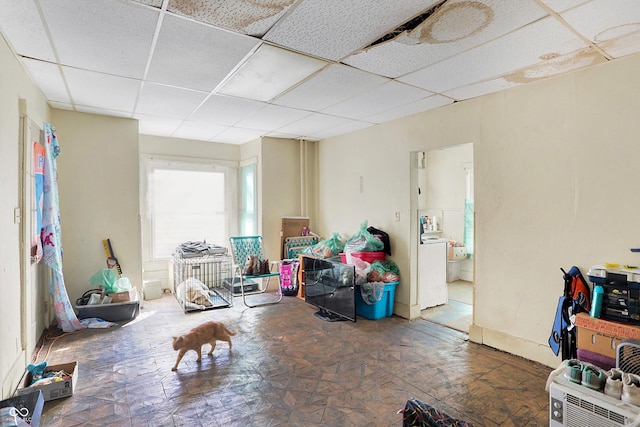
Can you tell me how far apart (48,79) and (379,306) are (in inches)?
161

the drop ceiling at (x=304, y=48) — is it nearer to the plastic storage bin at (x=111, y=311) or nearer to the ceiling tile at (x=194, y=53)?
the ceiling tile at (x=194, y=53)

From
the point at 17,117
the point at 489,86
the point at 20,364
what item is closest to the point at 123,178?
the point at 17,117

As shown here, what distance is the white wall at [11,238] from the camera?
2.20m

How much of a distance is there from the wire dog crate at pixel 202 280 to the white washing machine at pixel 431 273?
2.61 m

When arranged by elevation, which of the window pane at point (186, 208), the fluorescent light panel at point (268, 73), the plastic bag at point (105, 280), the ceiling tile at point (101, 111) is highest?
the ceiling tile at point (101, 111)

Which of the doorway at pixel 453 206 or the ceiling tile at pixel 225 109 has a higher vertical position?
the ceiling tile at pixel 225 109

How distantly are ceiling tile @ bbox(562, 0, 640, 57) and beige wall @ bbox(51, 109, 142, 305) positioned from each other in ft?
15.1

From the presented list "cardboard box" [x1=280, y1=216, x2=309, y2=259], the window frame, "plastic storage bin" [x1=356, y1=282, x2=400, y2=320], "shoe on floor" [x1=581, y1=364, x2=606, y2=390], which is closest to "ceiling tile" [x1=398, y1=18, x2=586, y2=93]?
"shoe on floor" [x1=581, y1=364, x2=606, y2=390]

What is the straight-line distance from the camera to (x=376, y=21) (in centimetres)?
200

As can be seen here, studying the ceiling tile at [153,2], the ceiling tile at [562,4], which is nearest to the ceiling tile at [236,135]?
the ceiling tile at [153,2]

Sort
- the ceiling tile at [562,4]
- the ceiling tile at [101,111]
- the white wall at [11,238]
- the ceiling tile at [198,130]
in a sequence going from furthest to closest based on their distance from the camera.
Result: the ceiling tile at [198,130]
the ceiling tile at [101,111]
the white wall at [11,238]
the ceiling tile at [562,4]

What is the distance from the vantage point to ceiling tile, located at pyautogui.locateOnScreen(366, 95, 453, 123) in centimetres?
346

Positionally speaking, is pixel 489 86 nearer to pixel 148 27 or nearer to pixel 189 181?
pixel 148 27

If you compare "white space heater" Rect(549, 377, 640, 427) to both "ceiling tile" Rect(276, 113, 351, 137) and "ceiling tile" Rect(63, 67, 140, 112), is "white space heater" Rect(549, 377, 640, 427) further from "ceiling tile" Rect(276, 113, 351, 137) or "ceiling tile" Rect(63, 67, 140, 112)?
"ceiling tile" Rect(63, 67, 140, 112)
